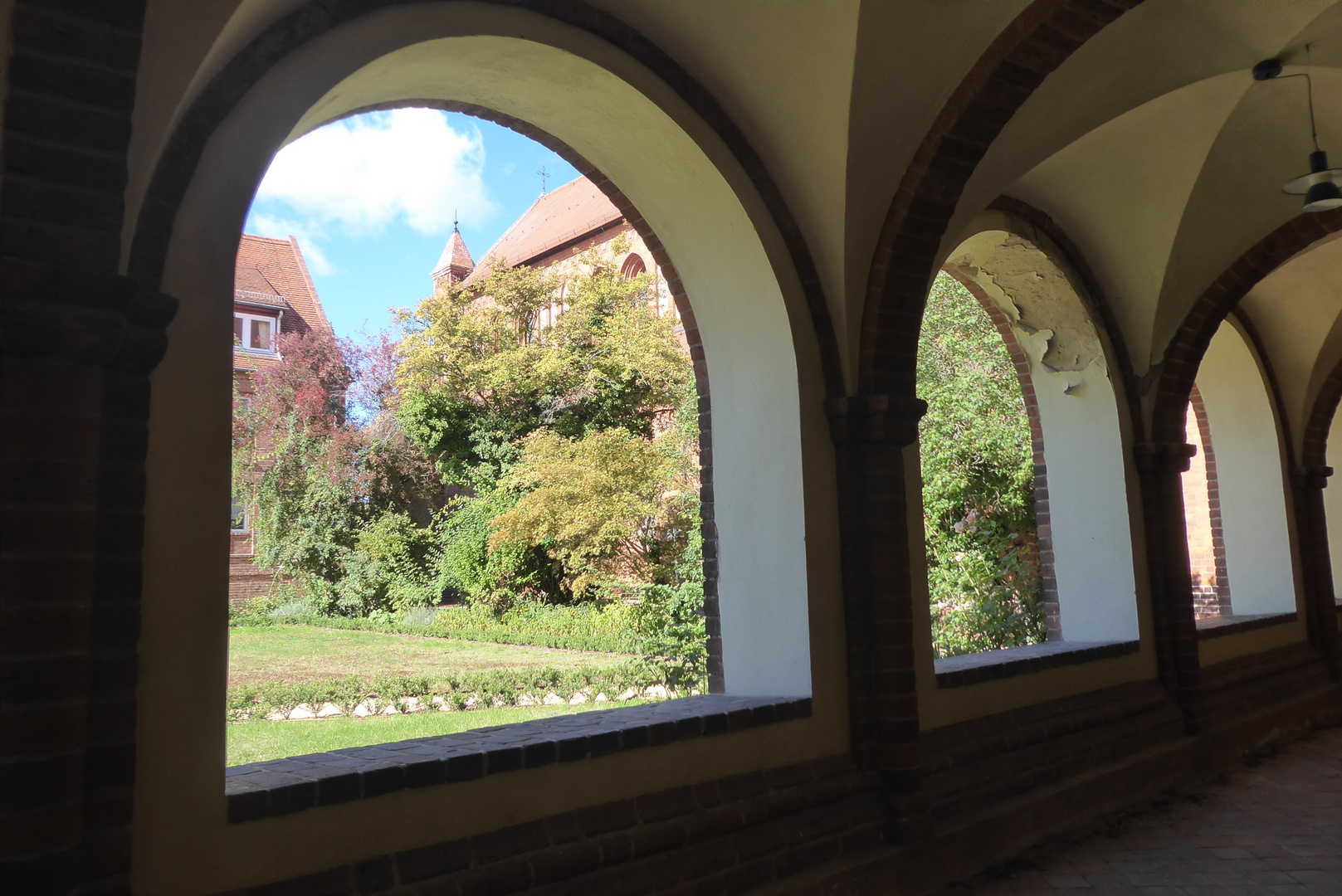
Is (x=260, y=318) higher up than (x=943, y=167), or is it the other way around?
(x=260, y=318)

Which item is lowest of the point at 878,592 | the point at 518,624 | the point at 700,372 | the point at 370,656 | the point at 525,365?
the point at 370,656

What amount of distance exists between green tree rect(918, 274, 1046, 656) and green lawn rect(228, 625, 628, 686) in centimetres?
359

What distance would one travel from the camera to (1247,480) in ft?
27.9

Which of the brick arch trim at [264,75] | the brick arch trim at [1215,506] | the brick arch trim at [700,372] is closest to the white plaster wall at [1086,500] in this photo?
the brick arch trim at [1215,506]

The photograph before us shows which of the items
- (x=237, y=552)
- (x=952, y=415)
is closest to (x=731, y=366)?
(x=952, y=415)

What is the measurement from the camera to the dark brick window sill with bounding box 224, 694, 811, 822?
2482mm

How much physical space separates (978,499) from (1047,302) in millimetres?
3181

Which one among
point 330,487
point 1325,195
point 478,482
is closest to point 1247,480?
point 1325,195

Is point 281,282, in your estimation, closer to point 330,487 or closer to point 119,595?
point 330,487

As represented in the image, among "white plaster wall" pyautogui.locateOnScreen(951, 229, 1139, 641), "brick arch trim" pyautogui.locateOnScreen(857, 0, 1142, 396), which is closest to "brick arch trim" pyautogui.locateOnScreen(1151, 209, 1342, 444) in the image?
"white plaster wall" pyautogui.locateOnScreen(951, 229, 1139, 641)

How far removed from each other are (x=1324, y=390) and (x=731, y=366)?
6974mm

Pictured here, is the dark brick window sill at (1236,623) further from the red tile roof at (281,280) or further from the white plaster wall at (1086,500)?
the red tile roof at (281,280)

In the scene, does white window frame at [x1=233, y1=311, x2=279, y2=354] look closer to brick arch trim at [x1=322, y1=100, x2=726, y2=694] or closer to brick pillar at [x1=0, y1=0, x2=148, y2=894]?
brick arch trim at [x1=322, y1=100, x2=726, y2=694]

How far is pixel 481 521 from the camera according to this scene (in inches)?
666
